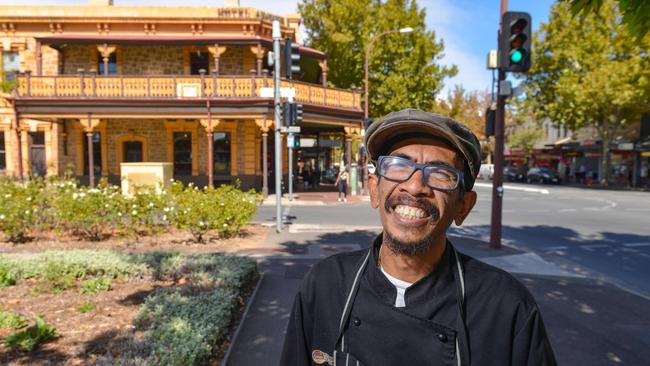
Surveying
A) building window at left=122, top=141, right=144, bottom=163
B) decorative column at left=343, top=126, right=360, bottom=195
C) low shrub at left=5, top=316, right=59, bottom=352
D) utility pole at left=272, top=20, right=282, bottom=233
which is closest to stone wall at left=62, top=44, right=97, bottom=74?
building window at left=122, top=141, right=144, bottom=163

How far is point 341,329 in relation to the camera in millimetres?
1535

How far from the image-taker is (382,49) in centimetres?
2675

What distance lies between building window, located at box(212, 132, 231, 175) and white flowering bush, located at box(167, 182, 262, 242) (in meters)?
Answer: 12.8

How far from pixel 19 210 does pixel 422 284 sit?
9.14 metres

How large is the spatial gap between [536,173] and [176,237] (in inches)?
1441

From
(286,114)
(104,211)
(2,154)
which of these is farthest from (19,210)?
(2,154)

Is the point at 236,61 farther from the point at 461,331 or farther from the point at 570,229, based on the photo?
the point at 461,331

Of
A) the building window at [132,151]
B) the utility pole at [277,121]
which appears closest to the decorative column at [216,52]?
the building window at [132,151]

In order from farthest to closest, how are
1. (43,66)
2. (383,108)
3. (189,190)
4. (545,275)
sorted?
1. (383,108)
2. (43,66)
3. (189,190)
4. (545,275)

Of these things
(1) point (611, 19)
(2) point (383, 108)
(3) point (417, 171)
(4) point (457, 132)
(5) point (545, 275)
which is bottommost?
(5) point (545, 275)

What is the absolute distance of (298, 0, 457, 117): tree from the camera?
2675 cm

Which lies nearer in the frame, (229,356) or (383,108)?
(229,356)

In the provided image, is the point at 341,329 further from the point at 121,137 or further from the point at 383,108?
the point at 383,108

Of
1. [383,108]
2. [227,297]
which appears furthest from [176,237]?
[383,108]
